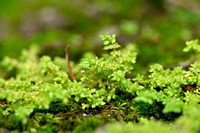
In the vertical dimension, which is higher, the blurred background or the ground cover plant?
the blurred background

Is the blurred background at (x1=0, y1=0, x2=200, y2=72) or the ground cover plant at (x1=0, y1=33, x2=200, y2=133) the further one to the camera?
the blurred background at (x1=0, y1=0, x2=200, y2=72)

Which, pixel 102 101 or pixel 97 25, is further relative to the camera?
pixel 97 25

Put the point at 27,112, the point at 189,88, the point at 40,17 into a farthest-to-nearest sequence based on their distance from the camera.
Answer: the point at 40,17 → the point at 189,88 → the point at 27,112

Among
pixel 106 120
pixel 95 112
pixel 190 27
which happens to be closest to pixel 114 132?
pixel 106 120

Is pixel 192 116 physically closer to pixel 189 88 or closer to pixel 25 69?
pixel 189 88

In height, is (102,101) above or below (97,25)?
below

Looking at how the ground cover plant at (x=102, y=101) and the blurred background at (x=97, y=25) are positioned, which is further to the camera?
the blurred background at (x=97, y=25)

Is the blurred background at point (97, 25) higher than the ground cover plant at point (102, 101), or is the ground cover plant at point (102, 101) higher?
the blurred background at point (97, 25)

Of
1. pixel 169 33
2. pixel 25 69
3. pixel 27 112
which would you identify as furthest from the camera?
pixel 169 33
